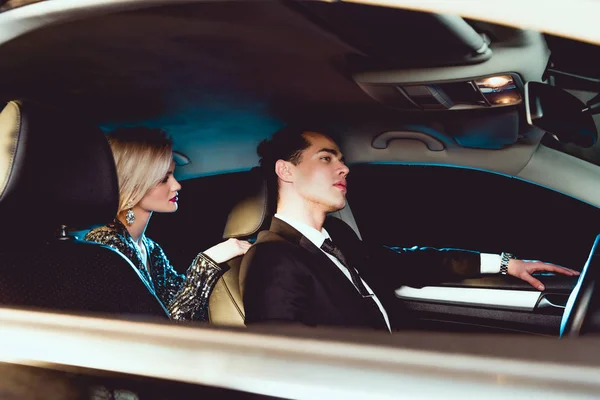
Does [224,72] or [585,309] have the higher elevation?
[224,72]

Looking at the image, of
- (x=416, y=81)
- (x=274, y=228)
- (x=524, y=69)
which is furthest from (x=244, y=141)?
(x=524, y=69)

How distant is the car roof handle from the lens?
2543 millimetres

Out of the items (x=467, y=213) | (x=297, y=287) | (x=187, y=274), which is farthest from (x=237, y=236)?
(x=467, y=213)

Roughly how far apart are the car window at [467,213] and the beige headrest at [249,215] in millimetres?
554

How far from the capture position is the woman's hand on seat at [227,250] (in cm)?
237

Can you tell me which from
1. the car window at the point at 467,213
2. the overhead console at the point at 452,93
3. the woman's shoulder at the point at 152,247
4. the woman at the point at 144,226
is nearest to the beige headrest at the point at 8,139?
the woman at the point at 144,226

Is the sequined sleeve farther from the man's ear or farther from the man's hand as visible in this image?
the man's hand

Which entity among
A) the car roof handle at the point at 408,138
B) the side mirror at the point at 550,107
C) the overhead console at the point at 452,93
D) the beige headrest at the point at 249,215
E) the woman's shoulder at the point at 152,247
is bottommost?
the woman's shoulder at the point at 152,247

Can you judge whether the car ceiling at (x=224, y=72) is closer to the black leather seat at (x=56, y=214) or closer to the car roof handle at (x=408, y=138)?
the car roof handle at (x=408, y=138)

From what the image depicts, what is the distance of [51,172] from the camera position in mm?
1345

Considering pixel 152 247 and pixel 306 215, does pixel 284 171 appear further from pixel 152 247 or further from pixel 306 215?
pixel 152 247

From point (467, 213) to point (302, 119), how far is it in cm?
96

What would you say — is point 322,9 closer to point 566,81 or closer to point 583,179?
point 566,81

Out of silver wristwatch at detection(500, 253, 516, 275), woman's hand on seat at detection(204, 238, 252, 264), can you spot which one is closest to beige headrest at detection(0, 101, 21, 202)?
woman's hand on seat at detection(204, 238, 252, 264)
